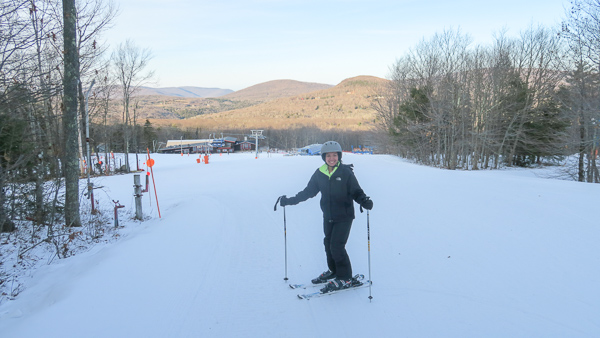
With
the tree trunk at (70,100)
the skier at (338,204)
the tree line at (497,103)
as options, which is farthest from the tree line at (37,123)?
the tree line at (497,103)

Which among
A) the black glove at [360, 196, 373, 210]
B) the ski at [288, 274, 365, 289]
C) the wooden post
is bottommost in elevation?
the ski at [288, 274, 365, 289]

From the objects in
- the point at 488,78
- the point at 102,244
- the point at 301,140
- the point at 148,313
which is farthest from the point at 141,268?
the point at 301,140

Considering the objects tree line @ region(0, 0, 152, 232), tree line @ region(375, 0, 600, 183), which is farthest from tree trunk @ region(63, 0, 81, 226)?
tree line @ region(375, 0, 600, 183)

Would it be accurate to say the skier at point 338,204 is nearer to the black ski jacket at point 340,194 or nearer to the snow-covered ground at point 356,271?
the black ski jacket at point 340,194

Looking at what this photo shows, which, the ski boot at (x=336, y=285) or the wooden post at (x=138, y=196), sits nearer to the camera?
the ski boot at (x=336, y=285)

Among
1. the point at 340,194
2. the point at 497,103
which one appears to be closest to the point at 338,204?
the point at 340,194

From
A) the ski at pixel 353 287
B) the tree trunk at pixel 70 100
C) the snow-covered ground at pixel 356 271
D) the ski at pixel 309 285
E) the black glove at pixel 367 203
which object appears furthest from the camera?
the tree trunk at pixel 70 100

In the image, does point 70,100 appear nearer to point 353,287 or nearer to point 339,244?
point 339,244

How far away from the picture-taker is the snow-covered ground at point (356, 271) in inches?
153

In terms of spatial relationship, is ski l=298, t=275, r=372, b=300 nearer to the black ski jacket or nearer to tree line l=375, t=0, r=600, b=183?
the black ski jacket

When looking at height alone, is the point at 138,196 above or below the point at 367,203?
below

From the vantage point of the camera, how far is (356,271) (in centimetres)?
554

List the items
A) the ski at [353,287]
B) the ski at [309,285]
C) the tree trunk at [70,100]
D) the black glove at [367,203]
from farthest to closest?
the tree trunk at [70,100] → the ski at [309,285] → the ski at [353,287] → the black glove at [367,203]

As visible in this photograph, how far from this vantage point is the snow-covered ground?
3889 mm
